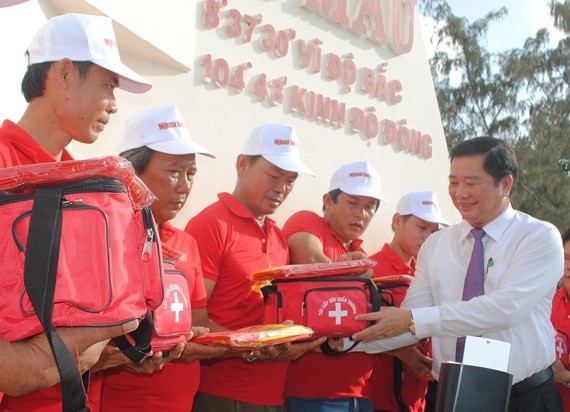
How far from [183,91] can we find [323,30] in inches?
67.5

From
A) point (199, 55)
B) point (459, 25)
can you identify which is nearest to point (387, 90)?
point (199, 55)

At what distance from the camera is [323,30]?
579 centimetres

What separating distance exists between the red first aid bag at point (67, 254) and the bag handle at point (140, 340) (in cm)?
29

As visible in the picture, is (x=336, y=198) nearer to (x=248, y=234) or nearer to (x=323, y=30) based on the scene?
(x=248, y=234)

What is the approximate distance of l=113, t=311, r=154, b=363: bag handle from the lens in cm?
193

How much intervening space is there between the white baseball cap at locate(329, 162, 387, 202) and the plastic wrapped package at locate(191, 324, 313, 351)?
1477mm

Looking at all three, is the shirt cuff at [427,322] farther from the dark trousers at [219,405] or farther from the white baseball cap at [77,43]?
the white baseball cap at [77,43]

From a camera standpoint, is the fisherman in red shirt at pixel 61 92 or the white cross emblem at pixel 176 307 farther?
the white cross emblem at pixel 176 307

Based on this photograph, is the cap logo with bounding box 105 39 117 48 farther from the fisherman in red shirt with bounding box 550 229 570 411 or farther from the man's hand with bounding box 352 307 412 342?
the fisherman in red shirt with bounding box 550 229 570 411

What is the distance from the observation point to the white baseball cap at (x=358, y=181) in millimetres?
4164

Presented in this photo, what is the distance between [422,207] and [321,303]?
6.56 feet

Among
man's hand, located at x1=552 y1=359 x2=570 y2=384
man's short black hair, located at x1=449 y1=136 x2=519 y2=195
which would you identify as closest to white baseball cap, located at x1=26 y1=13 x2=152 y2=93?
man's short black hair, located at x1=449 y1=136 x2=519 y2=195

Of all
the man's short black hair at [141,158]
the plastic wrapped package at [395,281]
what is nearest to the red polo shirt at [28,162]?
the man's short black hair at [141,158]

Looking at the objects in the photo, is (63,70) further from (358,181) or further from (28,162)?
(358,181)
